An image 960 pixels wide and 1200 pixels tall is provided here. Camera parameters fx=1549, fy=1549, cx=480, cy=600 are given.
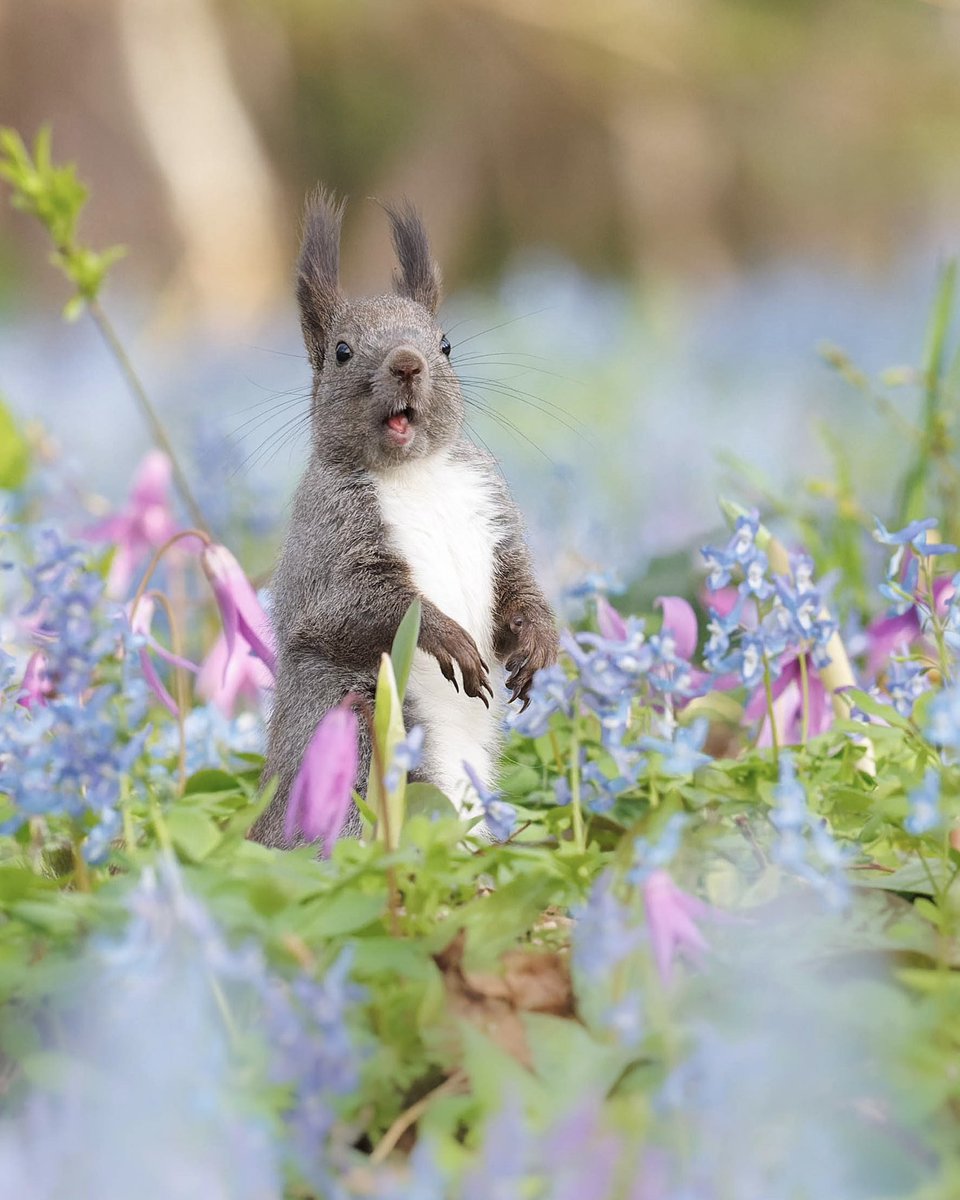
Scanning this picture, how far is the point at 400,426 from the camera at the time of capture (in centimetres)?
290

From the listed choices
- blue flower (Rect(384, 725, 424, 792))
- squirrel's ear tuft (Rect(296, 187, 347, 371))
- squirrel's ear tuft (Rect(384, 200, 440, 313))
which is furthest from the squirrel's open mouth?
blue flower (Rect(384, 725, 424, 792))

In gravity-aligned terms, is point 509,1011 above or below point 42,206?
below

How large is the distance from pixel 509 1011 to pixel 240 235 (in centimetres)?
834

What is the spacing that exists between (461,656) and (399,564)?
29cm

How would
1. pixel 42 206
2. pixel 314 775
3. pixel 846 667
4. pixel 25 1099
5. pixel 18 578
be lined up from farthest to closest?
pixel 18 578 < pixel 846 667 < pixel 42 206 < pixel 314 775 < pixel 25 1099

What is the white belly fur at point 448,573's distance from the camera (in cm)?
284

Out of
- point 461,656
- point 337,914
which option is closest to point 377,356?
point 461,656

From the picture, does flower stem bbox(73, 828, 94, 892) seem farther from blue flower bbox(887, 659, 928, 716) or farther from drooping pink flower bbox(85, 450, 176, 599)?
drooping pink flower bbox(85, 450, 176, 599)

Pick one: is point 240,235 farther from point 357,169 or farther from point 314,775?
point 314,775

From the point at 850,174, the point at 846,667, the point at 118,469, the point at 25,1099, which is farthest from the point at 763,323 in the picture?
the point at 25,1099

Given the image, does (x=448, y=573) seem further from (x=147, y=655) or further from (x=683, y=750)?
(x=683, y=750)

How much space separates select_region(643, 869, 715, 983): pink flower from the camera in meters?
1.54

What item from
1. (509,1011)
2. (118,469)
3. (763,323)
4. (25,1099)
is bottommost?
(763,323)

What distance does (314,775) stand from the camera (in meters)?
1.98
